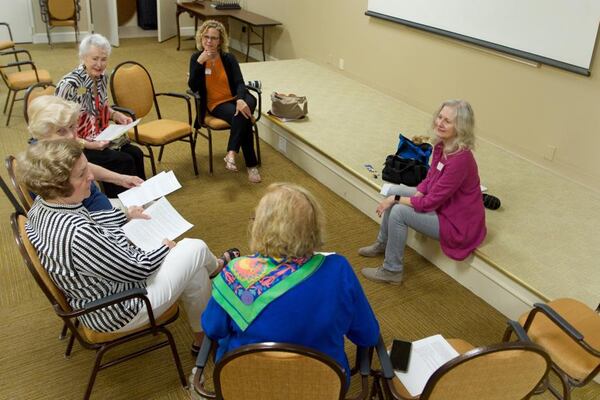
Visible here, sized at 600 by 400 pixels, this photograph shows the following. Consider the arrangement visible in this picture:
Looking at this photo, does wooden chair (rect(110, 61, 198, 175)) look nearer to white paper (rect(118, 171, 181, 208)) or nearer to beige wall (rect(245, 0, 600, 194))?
white paper (rect(118, 171, 181, 208))

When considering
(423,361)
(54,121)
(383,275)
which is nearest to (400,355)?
(423,361)

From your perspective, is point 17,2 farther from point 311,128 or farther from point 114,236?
point 114,236

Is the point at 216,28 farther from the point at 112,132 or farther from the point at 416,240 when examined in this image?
the point at 416,240

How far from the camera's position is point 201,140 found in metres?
4.61

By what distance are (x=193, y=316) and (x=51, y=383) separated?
651 millimetres

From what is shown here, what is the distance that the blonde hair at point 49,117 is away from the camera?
236 centimetres

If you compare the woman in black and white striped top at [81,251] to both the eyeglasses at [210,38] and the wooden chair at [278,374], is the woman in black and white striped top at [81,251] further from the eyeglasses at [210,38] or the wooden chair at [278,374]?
the eyeglasses at [210,38]

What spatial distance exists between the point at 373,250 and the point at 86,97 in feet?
6.47

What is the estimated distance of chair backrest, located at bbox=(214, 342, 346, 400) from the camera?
4.19 feet

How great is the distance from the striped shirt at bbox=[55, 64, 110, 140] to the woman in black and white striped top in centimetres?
128

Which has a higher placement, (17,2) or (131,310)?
(17,2)

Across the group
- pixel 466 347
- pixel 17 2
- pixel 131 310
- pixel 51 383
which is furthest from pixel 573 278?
pixel 17 2

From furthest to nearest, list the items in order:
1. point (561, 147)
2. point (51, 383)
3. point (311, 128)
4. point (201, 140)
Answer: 1. point (201, 140)
2. point (311, 128)
3. point (561, 147)
4. point (51, 383)

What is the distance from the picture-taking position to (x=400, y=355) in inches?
69.4
